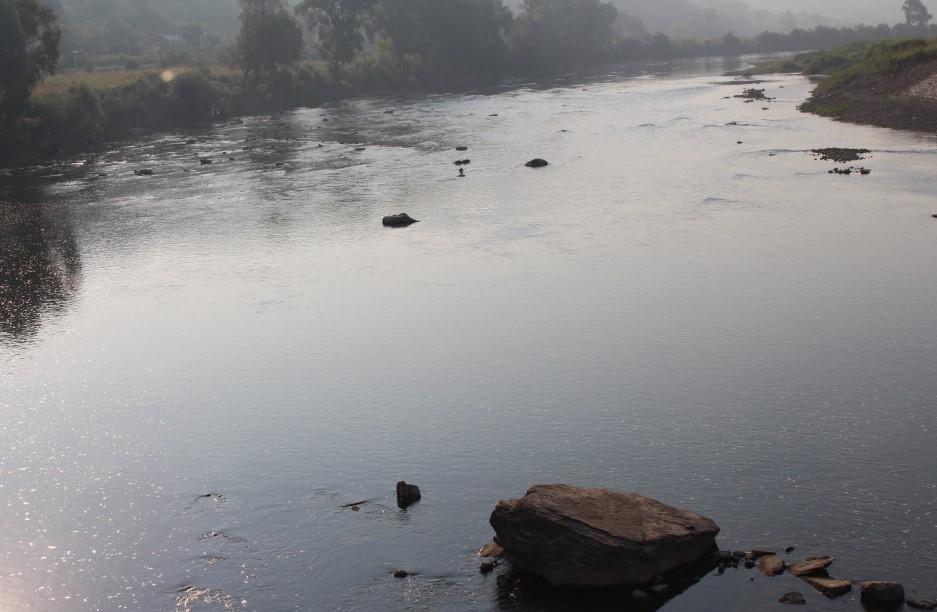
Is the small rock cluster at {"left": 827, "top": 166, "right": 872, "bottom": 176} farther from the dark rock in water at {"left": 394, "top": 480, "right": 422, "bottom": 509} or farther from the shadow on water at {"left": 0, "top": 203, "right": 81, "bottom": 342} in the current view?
the dark rock in water at {"left": 394, "top": 480, "right": 422, "bottom": 509}

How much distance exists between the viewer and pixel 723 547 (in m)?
15.4

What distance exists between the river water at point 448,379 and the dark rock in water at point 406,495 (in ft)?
0.55

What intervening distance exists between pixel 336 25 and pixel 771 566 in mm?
113638

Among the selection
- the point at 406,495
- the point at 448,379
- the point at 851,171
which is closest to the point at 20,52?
the point at 851,171

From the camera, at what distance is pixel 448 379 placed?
23.5 meters

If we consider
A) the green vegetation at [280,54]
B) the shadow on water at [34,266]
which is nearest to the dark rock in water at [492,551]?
the shadow on water at [34,266]

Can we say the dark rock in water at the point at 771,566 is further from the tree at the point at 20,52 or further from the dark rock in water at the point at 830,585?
the tree at the point at 20,52

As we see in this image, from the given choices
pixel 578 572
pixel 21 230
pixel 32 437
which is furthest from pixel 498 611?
pixel 21 230

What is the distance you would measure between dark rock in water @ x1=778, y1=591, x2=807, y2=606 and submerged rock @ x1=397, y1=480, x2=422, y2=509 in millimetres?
6530

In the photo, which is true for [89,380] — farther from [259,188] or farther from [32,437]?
[259,188]

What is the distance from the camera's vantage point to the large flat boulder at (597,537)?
14.6m

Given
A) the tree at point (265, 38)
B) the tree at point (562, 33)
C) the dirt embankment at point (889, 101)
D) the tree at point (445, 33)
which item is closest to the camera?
the dirt embankment at point (889, 101)

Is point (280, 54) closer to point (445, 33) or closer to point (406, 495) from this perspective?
point (445, 33)

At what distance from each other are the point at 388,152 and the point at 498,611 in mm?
51596
